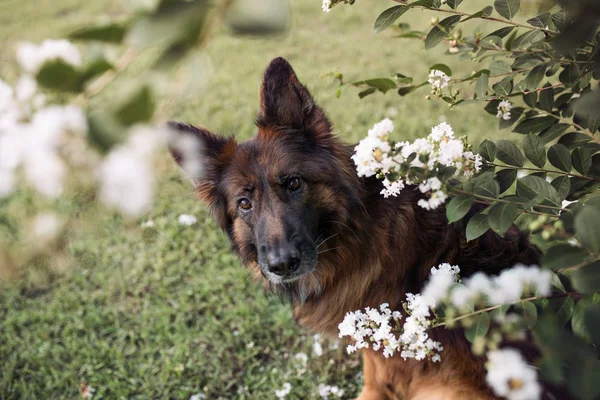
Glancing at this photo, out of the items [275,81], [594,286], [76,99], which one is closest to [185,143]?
[76,99]

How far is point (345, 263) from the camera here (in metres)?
2.90

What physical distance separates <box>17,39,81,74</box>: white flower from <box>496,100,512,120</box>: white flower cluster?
1.89 metres

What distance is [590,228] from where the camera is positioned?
0.97 m

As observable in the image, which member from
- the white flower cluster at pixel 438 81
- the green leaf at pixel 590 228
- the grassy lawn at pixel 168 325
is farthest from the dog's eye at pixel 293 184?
the green leaf at pixel 590 228

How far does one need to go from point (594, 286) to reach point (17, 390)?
13.2 feet

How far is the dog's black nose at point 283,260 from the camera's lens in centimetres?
254

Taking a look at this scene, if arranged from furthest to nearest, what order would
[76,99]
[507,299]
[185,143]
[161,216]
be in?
1. [161,216]
2. [507,299]
3. [185,143]
4. [76,99]

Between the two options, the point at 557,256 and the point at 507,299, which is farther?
the point at 507,299

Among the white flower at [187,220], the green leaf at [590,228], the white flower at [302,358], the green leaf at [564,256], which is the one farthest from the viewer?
the white flower at [187,220]

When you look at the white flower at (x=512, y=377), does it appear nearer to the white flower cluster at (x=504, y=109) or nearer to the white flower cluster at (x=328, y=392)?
the white flower cluster at (x=504, y=109)

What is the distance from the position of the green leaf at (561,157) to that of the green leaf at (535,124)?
0.36m

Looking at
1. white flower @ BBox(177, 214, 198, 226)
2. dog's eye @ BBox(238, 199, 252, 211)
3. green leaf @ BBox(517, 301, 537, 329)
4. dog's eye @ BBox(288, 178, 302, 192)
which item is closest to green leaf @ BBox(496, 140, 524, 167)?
green leaf @ BBox(517, 301, 537, 329)

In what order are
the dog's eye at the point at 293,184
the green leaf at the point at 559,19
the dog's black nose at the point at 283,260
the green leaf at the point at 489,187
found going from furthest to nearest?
the dog's eye at the point at 293,184 < the dog's black nose at the point at 283,260 < the green leaf at the point at 559,19 < the green leaf at the point at 489,187

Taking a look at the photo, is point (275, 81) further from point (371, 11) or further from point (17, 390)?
point (371, 11)
